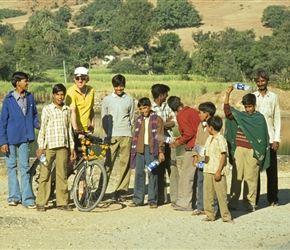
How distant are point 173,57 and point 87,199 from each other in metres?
62.4

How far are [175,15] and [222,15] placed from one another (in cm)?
1321

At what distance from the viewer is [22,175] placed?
34.0ft

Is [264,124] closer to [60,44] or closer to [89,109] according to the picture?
[89,109]

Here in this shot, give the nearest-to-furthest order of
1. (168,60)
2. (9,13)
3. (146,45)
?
(168,60), (146,45), (9,13)

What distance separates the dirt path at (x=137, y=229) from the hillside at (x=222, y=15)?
93959 mm

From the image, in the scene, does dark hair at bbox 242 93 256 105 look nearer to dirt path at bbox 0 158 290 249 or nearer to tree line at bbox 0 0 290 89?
dirt path at bbox 0 158 290 249

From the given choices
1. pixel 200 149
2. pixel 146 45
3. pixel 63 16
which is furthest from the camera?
pixel 63 16

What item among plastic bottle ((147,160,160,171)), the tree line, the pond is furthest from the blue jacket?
the tree line

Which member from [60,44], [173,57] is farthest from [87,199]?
[60,44]

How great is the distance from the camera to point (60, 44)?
8181cm

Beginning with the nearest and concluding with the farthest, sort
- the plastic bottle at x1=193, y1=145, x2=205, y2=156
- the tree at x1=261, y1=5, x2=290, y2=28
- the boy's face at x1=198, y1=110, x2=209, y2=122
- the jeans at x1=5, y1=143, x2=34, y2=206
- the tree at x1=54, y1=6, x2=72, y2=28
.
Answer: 1. the plastic bottle at x1=193, y1=145, x2=205, y2=156
2. the boy's face at x1=198, y1=110, x2=209, y2=122
3. the jeans at x1=5, y1=143, x2=34, y2=206
4. the tree at x1=261, y1=5, x2=290, y2=28
5. the tree at x1=54, y1=6, x2=72, y2=28

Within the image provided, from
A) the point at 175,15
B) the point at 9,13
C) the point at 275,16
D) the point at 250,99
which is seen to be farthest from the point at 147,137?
the point at 9,13

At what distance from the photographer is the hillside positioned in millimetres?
116062

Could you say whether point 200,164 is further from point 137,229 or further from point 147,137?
point 137,229
